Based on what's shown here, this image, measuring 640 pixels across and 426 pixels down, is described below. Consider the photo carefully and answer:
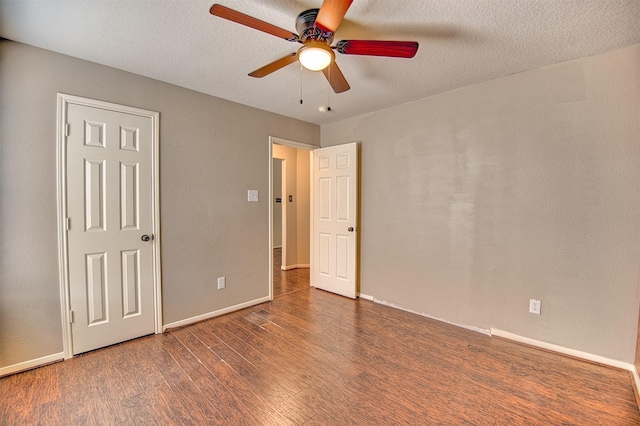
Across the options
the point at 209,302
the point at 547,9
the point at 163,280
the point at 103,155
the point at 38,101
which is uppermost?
the point at 547,9

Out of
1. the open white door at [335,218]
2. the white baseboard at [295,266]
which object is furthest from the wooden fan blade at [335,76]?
the white baseboard at [295,266]

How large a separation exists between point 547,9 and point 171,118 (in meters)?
3.07

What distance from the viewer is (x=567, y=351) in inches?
90.9

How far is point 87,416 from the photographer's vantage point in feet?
5.49

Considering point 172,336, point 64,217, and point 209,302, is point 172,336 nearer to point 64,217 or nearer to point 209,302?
point 209,302

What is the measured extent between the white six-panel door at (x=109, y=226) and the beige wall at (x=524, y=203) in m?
2.64

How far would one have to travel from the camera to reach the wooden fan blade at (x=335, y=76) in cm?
187

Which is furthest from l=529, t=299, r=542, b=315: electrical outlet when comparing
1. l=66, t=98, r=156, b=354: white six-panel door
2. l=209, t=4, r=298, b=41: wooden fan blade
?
l=66, t=98, r=156, b=354: white six-panel door

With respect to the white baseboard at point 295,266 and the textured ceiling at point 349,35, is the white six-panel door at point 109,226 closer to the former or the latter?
the textured ceiling at point 349,35

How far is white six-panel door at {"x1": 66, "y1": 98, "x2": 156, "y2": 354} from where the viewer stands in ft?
7.44

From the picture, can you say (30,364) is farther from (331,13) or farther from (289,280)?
(331,13)

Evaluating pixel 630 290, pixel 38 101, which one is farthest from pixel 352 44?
pixel 630 290

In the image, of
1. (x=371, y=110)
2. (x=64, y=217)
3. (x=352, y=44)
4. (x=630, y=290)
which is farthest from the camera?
(x=371, y=110)

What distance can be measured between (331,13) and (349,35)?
0.61 m
